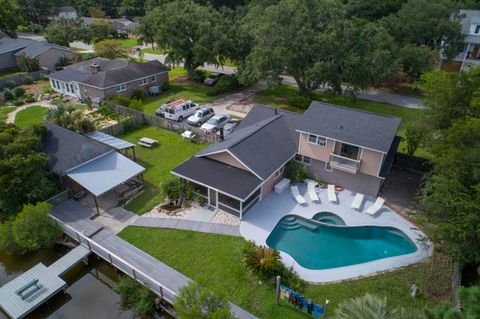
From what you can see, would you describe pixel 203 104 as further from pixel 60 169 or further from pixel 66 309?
pixel 66 309

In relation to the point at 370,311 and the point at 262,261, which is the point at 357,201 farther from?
the point at 370,311

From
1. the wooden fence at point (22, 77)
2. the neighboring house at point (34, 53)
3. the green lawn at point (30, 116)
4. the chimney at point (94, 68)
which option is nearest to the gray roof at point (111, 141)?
the green lawn at point (30, 116)

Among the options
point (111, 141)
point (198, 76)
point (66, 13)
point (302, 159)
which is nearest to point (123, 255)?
point (111, 141)

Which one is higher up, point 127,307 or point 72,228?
point 72,228

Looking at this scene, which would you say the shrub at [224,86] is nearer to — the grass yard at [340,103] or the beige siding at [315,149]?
the grass yard at [340,103]

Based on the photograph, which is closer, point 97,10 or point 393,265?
point 393,265

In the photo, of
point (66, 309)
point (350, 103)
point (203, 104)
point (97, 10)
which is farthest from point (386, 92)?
point (97, 10)
